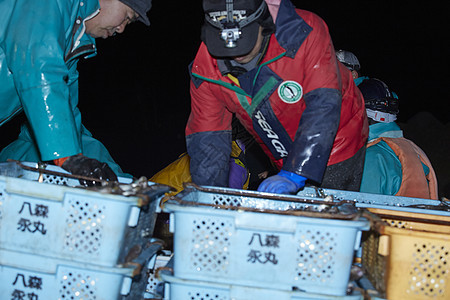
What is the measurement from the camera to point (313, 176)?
7.25 ft

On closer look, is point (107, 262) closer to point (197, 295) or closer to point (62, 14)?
point (197, 295)

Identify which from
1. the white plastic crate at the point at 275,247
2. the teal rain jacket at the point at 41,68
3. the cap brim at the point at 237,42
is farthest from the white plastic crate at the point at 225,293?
the cap brim at the point at 237,42

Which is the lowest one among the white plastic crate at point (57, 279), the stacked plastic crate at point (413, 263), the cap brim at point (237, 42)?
the white plastic crate at point (57, 279)

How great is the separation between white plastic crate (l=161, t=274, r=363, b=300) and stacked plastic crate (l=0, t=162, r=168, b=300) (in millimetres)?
173

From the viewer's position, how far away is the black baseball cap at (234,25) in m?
2.16

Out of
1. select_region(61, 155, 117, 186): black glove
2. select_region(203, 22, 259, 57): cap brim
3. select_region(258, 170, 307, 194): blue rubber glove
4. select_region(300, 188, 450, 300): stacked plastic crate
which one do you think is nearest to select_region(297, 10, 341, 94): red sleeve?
select_region(203, 22, 259, 57): cap brim

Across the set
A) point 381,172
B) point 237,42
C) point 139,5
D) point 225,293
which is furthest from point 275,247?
point 381,172

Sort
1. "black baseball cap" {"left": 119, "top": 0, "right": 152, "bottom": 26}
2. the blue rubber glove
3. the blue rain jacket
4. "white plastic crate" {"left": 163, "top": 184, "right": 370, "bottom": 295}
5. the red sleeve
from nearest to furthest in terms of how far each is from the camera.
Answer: "white plastic crate" {"left": 163, "top": 184, "right": 370, "bottom": 295}
the blue rubber glove
the red sleeve
"black baseball cap" {"left": 119, "top": 0, "right": 152, "bottom": 26}
the blue rain jacket

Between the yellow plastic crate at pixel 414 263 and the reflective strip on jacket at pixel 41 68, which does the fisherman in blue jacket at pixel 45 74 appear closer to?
the reflective strip on jacket at pixel 41 68

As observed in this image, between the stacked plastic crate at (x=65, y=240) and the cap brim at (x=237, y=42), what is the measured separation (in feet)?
3.26

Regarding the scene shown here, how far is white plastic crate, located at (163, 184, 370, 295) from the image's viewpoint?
1.43 meters

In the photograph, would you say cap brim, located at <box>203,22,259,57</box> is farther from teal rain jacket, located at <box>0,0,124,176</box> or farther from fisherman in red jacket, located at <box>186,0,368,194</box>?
teal rain jacket, located at <box>0,0,124,176</box>

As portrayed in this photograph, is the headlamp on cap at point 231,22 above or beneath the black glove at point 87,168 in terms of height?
above

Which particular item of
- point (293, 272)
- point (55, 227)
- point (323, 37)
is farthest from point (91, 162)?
point (323, 37)
